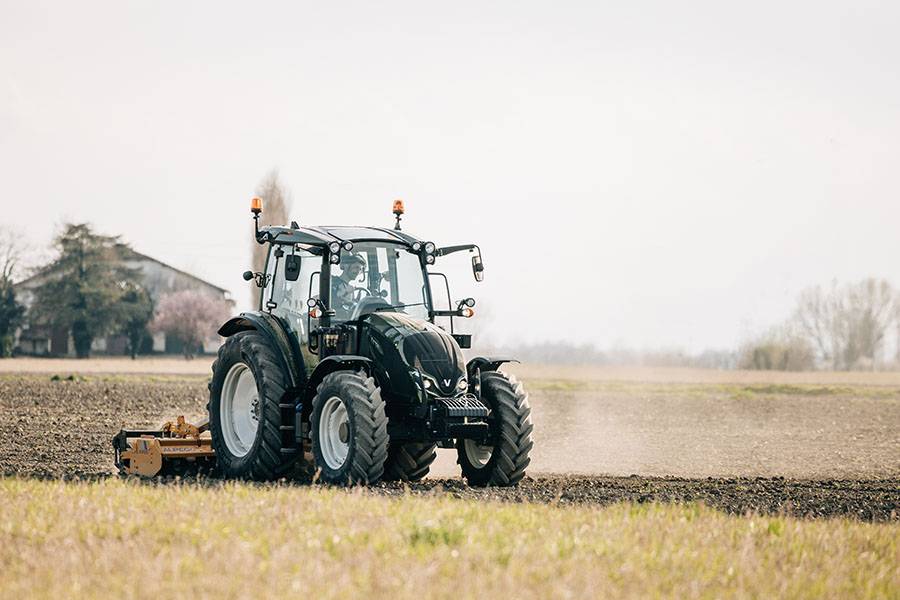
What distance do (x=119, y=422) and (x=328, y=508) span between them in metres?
16.1

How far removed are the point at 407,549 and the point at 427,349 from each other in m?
5.05

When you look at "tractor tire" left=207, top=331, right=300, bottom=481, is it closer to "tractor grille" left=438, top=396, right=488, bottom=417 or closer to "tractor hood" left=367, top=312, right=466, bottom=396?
"tractor hood" left=367, top=312, right=466, bottom=396

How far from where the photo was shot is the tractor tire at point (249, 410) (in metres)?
15.6

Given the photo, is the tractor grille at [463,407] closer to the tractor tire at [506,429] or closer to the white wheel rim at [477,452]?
the tractor tire at [506,429]

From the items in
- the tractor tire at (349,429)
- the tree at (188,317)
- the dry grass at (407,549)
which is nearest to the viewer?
the dry grass at (407,549)

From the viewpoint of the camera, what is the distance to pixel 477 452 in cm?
1616

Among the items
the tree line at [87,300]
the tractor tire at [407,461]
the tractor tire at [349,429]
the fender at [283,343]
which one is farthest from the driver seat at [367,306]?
the tree line at [87,300]

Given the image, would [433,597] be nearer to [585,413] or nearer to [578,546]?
[578,546]

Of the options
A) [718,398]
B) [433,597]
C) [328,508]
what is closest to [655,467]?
[328,508]

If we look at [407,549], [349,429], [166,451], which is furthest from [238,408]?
[407,549]

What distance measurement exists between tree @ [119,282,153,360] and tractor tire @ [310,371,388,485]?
71.1 meters

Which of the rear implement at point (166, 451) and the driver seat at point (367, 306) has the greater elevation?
the driver seat at point (367, 306)

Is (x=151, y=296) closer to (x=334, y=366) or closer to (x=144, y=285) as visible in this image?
(x=144, y=285)

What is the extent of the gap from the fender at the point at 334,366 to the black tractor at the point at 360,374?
16mm
